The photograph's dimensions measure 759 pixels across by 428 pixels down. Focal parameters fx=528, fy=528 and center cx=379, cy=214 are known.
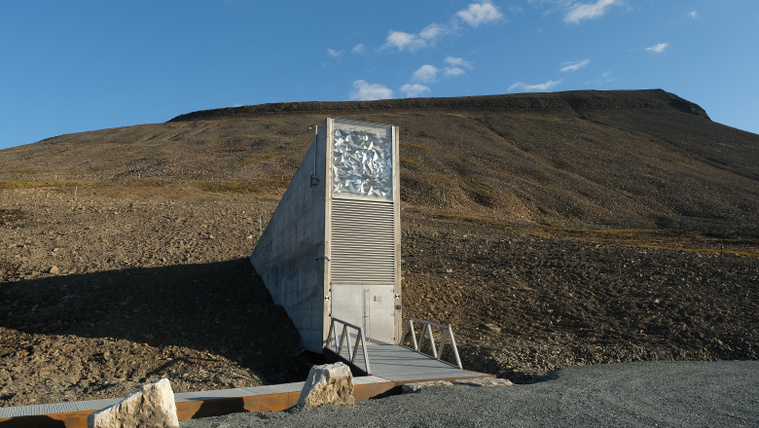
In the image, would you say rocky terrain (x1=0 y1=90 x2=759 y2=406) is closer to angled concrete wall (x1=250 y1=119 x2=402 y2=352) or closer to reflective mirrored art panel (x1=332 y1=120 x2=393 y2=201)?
angled concrete wall (x1=250 y1=119 x2=402 y2=352)

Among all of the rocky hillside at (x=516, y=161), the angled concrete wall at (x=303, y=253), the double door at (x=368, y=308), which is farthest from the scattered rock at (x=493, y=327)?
the rocky hillside at (x=516, y=161)

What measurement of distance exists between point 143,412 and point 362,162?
877cm

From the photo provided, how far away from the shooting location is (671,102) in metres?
103

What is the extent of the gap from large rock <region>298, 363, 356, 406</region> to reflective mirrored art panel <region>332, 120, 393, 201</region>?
6.55 meters

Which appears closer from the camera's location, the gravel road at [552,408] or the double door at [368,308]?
the gravel road at [552,408]

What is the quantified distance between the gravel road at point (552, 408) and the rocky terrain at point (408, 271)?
3.39 meters

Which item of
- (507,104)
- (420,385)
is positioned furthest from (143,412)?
(507,104)

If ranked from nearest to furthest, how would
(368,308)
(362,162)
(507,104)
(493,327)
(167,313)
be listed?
1. (368,308)
2. (362,162)
3. (493,327)
4. (167,313)
5. (507,104)

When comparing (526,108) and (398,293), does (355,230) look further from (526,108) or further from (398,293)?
(526,108)

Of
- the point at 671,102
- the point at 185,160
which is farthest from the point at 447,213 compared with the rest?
the point at 671,102

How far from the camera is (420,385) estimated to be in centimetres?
835

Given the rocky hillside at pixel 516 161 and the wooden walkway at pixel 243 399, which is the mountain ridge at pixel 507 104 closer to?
the rocky hillside at pixel 516 161

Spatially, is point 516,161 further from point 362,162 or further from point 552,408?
point 552,408

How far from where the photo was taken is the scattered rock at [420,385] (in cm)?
827
